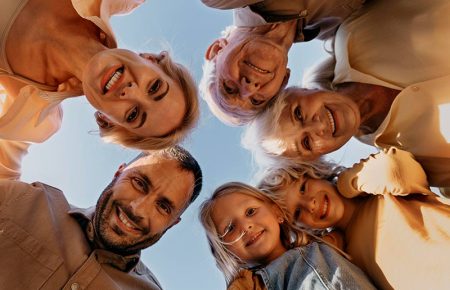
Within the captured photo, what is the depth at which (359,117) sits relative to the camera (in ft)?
6.26

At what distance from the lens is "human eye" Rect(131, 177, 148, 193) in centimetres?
190

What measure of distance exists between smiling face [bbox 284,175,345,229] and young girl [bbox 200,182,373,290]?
0.06 m

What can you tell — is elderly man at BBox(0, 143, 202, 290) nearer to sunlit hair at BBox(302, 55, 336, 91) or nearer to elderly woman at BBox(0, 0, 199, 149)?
elderly woman at BBox(0, 0, 199, 149)

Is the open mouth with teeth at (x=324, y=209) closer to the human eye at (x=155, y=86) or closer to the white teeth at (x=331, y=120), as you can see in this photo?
the white teeth at (x=331, y=120)

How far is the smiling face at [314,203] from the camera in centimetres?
176

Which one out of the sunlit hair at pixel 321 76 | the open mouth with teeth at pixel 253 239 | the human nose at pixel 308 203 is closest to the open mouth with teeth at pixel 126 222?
the open mouth with teeth at pixel 253 239

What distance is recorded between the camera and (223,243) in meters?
1.81

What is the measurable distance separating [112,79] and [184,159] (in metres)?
0.60

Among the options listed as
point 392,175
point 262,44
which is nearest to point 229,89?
point 262,44

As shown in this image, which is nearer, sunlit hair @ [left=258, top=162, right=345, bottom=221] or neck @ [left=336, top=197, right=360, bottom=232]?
neck @ [left=336, top=197, right=360, bottom=232]

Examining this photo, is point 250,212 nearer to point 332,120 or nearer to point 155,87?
point 332,120

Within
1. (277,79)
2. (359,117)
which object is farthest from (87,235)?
(359,117)

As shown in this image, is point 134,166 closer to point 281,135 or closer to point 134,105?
point 134,105

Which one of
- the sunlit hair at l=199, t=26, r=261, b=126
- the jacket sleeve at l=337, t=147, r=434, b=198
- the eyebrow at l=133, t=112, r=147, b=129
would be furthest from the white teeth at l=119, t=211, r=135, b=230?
the jacket sleeve at l=337, t=147, r=434, b=198
